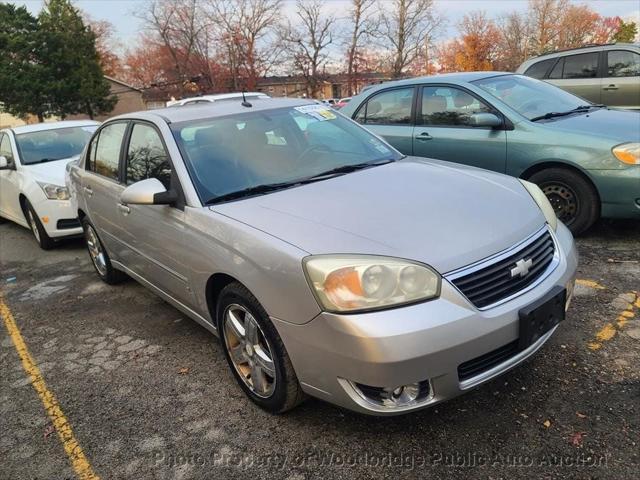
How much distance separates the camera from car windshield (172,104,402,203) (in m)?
2.93

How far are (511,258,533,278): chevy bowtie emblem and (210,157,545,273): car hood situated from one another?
3.9 inches

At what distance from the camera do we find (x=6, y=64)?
98.6 ft

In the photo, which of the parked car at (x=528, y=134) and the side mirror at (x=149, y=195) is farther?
the parked car at (x=528, y=134)

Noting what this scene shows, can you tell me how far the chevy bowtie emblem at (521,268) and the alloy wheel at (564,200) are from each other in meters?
2.55

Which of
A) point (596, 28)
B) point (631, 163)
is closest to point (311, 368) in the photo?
point (631, 163)

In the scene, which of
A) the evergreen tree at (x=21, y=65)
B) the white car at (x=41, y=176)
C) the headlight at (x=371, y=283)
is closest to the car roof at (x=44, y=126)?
the white car at (x=41, y=176)

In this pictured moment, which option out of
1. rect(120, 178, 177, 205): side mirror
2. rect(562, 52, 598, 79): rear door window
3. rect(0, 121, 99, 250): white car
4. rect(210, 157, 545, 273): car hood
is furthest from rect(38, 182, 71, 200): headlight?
rect(562, 52, 598, 79): rear door window

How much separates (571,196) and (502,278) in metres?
2.75

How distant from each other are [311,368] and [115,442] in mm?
1183

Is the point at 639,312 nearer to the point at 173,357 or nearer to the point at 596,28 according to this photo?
the point at 173,357

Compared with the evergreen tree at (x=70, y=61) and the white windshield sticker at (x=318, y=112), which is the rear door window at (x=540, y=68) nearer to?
the white windshield sticker at (x=318, y=112)

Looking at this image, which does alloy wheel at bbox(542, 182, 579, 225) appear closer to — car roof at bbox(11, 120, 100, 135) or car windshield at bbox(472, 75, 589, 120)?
car windshield at bbox(472, 75, 589, 120)

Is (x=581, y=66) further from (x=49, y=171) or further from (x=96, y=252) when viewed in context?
(x=49, y=171)

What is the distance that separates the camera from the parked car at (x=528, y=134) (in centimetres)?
423
